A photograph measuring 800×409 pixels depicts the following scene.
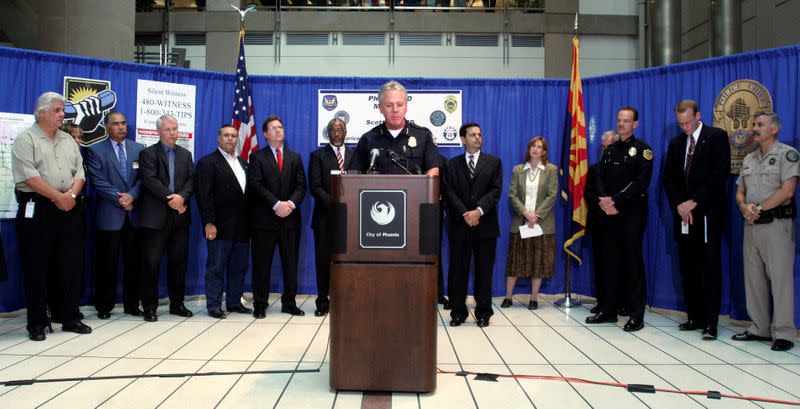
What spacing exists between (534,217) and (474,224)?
1.07 m

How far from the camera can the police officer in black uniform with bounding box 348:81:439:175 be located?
2.86 metres

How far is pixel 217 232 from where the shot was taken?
4.79m

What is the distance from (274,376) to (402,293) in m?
0.94

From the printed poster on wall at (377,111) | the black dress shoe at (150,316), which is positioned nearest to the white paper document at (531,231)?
the printed poster on wall at (377,111)

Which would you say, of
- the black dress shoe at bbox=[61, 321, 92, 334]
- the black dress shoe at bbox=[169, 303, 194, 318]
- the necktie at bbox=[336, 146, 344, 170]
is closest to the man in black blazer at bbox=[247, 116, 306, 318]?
the necktie at bbox=[336, 146, 344, 170]

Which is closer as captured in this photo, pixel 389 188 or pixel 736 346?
pixel 389 188

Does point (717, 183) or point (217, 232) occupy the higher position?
point (717, 183)

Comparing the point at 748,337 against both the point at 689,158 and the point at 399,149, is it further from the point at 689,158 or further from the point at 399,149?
the point at 399,149

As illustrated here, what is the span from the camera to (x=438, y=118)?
5.90 metres

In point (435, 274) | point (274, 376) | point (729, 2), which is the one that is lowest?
point (274, 376)

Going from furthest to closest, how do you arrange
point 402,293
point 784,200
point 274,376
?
point 784,200
point 274,376
point 402,293

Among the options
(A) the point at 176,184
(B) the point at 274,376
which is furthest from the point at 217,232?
(B) the point at 274,376

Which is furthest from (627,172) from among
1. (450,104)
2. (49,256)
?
(49,256)

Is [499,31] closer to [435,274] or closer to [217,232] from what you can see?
[217,232]
